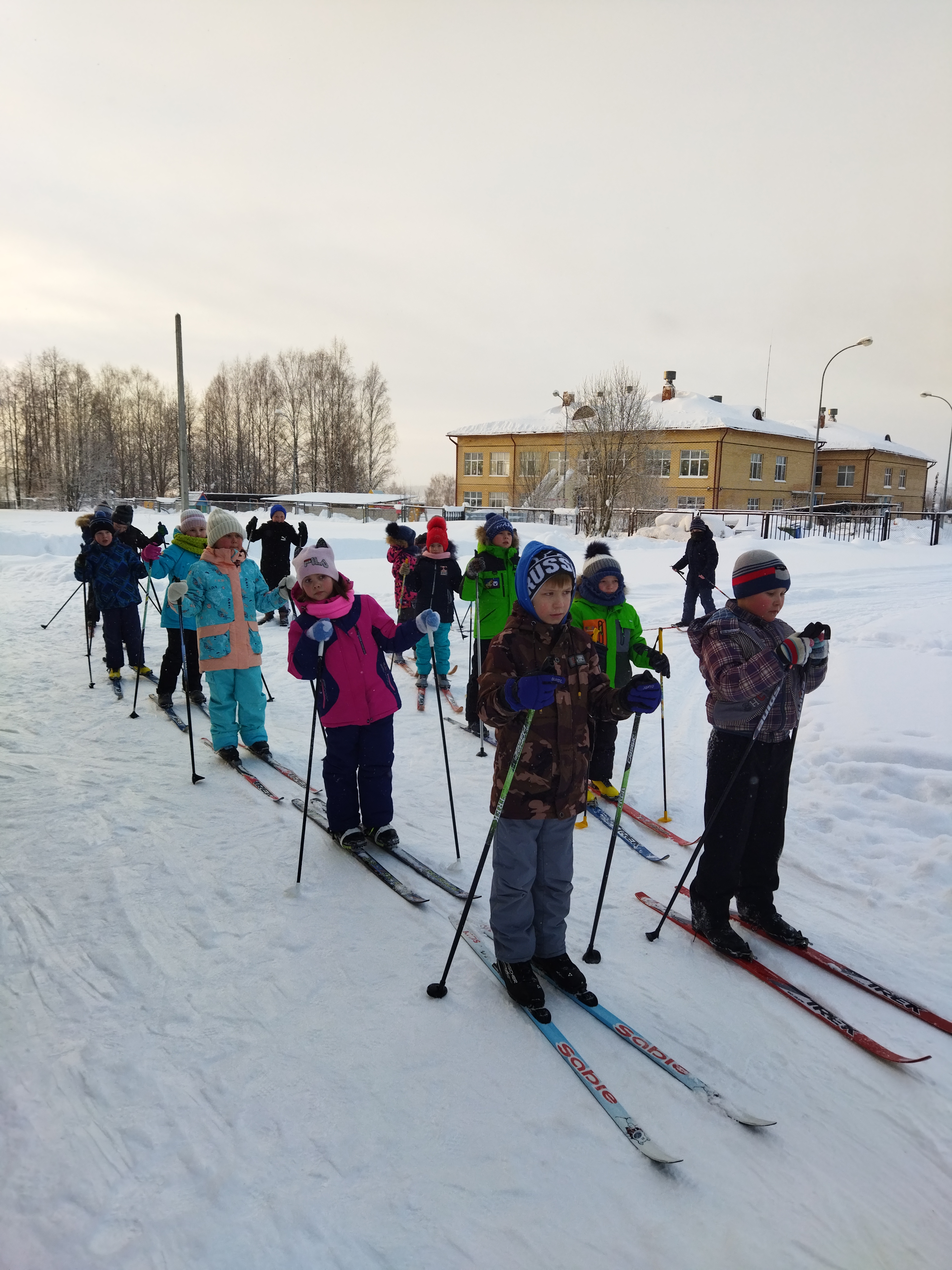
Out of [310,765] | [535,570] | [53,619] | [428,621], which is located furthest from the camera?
[53,619]

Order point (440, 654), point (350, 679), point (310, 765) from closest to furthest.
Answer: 1. point (310, 765)
2. point (350, 679)
3. point (440, 654)

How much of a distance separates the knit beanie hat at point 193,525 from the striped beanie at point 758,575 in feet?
18.2

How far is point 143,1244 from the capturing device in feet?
6.17

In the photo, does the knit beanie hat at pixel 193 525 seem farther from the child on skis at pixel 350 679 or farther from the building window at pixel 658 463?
the building window at pixel 658 463

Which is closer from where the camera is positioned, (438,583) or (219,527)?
(219,527)

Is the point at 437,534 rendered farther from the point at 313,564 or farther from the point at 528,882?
the point at 528,882

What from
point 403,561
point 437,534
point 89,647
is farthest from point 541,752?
point 89,647

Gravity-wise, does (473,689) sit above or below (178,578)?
below

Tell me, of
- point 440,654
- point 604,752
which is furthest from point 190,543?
point 604,752

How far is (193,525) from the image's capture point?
7.15 metres

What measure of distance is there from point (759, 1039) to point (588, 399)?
91.7 ft

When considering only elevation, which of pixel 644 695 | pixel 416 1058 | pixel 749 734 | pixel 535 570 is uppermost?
pixel 535 570

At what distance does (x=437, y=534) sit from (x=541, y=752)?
4.72 meters

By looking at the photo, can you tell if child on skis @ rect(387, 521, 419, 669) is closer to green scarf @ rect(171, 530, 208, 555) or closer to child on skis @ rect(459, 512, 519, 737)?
child on skis @ rect(459, 512, 519, 737)
